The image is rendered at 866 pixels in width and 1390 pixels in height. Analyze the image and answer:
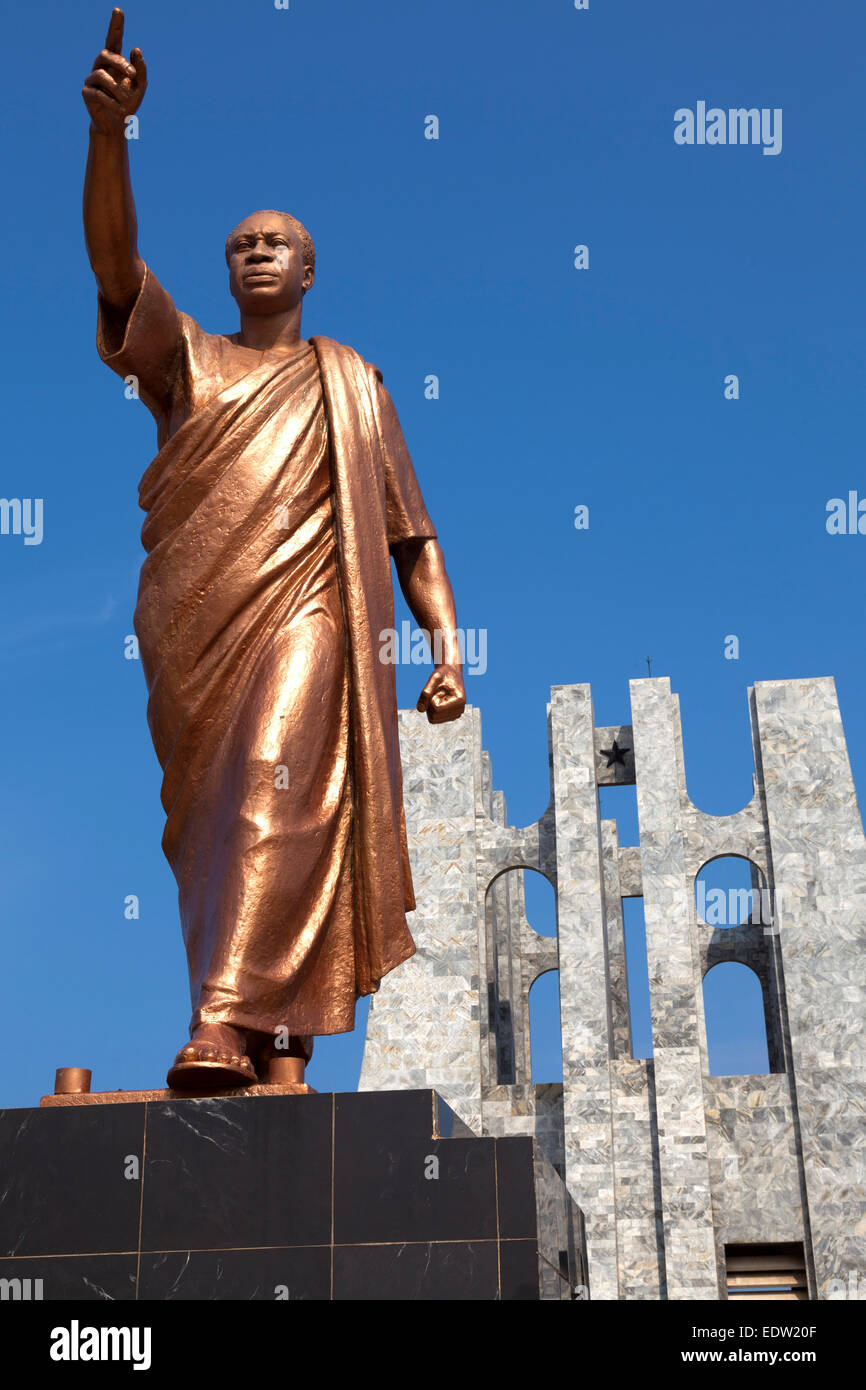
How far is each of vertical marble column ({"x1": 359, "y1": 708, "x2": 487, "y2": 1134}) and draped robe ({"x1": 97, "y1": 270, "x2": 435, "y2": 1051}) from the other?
16.8m

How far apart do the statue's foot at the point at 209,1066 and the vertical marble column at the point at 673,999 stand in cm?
1697

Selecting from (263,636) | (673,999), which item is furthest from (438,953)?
(263,636)

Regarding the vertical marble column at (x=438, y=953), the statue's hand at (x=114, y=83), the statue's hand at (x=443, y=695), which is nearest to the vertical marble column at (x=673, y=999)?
the vertical marble column at (x=438, y=953)

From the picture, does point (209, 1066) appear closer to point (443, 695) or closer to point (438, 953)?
point (443, 695)

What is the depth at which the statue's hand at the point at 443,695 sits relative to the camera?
509 centimetres

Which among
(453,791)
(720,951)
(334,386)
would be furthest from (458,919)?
(334,386)

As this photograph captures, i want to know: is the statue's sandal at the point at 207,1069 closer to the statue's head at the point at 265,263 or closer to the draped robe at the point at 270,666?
the draped robe at the point at 270,666

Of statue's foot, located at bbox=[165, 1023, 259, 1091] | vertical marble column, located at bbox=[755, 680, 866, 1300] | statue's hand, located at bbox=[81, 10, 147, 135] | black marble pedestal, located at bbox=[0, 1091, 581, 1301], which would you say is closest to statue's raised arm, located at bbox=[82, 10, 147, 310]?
statue's hand, located at bbox=[81, 10, 147, 135]

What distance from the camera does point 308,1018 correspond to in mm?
4328

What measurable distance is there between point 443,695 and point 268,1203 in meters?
1.94

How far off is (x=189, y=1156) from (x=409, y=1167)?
572 mm

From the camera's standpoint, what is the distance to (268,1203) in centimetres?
374
